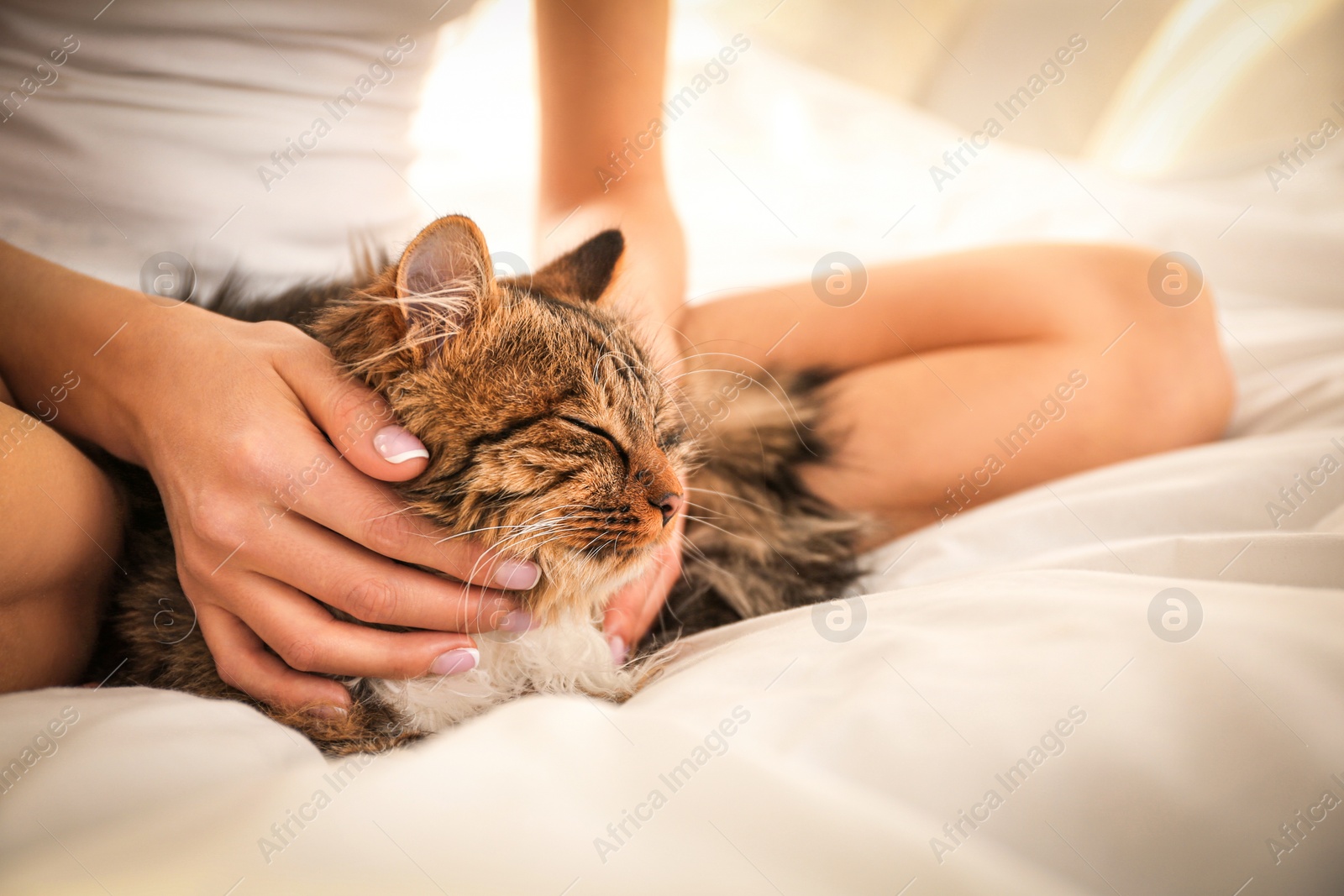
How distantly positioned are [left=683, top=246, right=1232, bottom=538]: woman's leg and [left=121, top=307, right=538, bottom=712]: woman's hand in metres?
0.77

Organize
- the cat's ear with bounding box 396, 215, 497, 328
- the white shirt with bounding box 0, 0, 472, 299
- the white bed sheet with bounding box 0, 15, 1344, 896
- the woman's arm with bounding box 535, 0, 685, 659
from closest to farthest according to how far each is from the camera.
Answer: the white bed sheet with bounding box 0, 15, 1344, 896 < the cat's ear with bounding box 396, 215, 497, 328 < the white shirt with bounding box 0, 0, 472, 299 < the woman's arm with bounding box 535, 0, 685, 659

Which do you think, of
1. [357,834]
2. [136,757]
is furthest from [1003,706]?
[136,757]

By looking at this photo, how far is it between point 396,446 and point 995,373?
3.76 feet

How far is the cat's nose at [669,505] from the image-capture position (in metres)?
0.84

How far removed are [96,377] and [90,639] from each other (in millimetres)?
353

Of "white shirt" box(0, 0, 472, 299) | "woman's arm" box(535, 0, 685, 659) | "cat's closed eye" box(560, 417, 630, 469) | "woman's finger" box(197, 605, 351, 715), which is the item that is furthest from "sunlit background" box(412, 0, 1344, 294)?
"woman's finger" box(197, 605, 351, 715)

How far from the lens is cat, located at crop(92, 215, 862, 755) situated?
779 millimetres

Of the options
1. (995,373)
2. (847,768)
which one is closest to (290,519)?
(847,768)

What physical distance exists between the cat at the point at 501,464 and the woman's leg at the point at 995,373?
1.53 ft

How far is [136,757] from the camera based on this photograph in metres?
0.59

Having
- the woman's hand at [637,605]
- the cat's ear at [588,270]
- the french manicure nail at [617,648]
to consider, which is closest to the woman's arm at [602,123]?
the cat's ear at [588,270]

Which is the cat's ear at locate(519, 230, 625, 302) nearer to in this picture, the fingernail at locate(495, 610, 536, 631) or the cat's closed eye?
the cat's closed eye

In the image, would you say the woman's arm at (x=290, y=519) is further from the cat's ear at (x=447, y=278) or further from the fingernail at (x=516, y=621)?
the cat's ear at (x=447, y=278)

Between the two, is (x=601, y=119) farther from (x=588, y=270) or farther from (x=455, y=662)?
(x=455, y=662)
